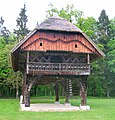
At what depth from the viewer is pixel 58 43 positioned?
1981 centimetres

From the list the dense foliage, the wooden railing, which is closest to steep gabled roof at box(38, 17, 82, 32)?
the wooden railing

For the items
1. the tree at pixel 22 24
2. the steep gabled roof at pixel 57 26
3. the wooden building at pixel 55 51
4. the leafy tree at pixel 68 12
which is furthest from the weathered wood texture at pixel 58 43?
the tree at pixel 22 24

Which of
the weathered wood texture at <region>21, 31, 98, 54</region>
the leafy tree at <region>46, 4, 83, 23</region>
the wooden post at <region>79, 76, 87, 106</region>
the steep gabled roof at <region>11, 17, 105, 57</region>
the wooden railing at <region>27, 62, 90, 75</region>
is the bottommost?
the wooden post at <region>79, 76, 87, 106</region>

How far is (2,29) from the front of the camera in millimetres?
59188

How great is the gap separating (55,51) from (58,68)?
1497mm

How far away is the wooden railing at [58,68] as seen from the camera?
1914 cm

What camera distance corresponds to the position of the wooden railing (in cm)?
1914

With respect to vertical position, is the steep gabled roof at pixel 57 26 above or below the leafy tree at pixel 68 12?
below

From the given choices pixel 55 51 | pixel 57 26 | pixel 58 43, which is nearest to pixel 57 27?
pixel 57 26

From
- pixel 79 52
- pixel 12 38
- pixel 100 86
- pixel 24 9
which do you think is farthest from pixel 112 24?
pixel 79 52

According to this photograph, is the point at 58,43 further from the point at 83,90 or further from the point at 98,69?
the point at 98,69

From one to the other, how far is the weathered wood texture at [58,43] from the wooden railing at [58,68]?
105 centimetres

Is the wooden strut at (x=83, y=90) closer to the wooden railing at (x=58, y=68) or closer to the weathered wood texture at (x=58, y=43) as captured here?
the wooden railing at (x=58, y=68)

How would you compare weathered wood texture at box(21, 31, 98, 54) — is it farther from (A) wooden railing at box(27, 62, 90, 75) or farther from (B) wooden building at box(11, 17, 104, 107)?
(A) wooden railing at box(27, 62, 90, 75)
